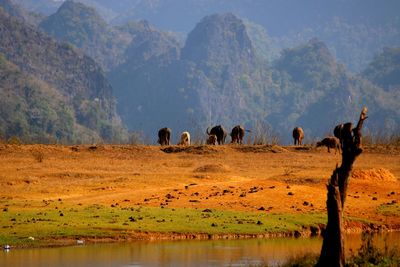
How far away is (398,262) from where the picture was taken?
2189 cm

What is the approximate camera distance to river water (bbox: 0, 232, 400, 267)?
2510cm

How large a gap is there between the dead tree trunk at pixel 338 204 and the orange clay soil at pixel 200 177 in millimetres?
15376

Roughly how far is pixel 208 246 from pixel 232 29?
16246cm

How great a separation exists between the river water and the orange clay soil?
6.80m

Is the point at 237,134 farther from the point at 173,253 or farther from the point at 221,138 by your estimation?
the point at 173,253

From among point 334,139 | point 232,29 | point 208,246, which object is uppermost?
point 232,29

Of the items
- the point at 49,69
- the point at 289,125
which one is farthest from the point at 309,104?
the point at 49,69

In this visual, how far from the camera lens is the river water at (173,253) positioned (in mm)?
25095

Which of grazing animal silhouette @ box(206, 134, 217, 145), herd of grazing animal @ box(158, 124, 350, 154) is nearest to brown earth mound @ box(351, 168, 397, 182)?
herd of grazing animal @ box(158, 124, 350, 154)

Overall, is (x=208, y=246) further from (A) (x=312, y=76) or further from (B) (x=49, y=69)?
(A) (x=312, y=76)

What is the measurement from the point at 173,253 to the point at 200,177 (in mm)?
17169

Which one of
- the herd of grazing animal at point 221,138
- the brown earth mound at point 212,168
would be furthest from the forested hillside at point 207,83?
the brown earth mound at point 212,168

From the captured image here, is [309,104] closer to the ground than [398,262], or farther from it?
farther from it

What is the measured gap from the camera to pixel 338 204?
826 inches
